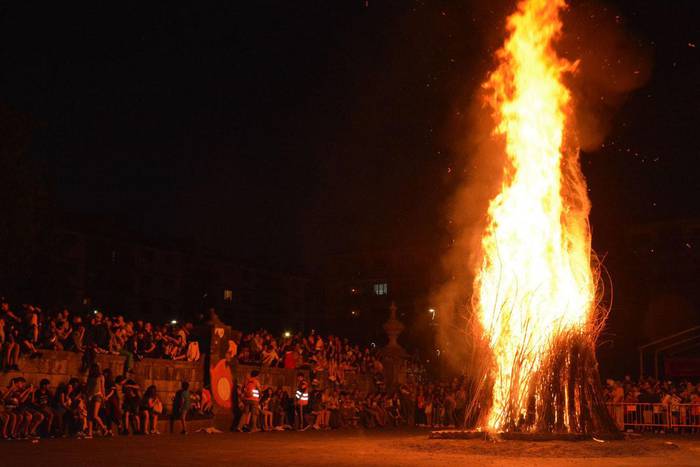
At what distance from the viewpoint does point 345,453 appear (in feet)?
54.3

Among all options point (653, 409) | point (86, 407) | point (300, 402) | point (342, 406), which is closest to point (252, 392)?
point (300, 402)

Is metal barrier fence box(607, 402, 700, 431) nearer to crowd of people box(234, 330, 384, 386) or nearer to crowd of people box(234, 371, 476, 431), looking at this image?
crowd of people box(234, 371, 476, 431)

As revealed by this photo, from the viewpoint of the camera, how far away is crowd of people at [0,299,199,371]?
2030cm

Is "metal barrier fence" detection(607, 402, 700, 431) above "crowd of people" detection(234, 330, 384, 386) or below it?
below

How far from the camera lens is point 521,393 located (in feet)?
57.7

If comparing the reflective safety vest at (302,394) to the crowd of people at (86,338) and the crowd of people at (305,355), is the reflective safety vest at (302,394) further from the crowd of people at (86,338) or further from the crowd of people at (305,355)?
the crowd of people at (86,338)

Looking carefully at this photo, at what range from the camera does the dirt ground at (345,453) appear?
14203mm

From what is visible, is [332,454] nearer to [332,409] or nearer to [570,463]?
[570,463]

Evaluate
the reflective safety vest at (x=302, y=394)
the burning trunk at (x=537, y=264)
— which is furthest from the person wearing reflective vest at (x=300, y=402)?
the burning trunk at (x=537, y=264)

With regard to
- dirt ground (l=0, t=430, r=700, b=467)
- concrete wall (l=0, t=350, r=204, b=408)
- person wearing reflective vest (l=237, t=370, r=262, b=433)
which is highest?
concrete wall (l=0, t=350, r=204, b=408)

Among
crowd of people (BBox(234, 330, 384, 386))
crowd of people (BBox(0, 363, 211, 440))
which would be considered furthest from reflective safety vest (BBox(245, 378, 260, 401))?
crowd of people (BBox(0, 363, 211, 440))

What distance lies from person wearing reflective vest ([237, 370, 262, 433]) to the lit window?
2576 inches

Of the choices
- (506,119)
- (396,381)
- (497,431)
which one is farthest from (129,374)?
(396,381)

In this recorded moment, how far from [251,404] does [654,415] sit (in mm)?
13638
